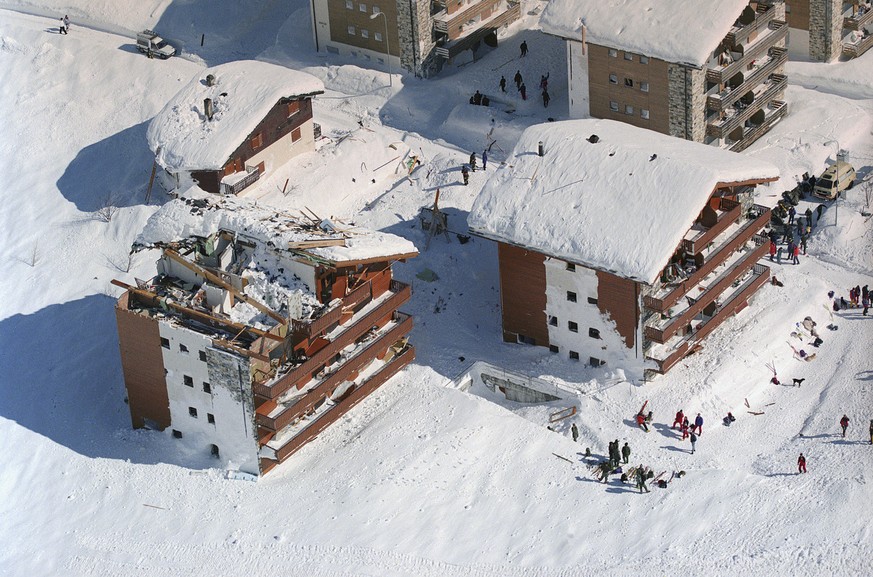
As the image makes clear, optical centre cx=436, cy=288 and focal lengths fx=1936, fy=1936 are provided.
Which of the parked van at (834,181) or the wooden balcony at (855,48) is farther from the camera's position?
the wooden balcony at (855,48)

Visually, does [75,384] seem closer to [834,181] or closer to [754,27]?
[834,181]

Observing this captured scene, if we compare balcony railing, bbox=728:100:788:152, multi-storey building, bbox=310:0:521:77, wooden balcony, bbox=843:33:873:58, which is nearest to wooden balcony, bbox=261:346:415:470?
balcony railing, bbox=728:100:788:152

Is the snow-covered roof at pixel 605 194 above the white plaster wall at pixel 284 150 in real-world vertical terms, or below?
above

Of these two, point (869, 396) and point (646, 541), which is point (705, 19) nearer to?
point (869, 396)

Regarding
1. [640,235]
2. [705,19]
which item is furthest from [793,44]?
[640,235]

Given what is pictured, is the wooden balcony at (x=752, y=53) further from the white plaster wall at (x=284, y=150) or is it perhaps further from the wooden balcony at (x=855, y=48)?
the white plaster wall at (x=284, y=150)

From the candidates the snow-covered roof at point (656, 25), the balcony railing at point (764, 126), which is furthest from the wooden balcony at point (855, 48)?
the snow-covered roof at point (656, 25)

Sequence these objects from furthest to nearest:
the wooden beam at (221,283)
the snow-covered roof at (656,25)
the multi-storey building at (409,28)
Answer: the multi-storey building at (409,28) < the snow-covered roof at (656,25) < the wooden beam at (221,283)
